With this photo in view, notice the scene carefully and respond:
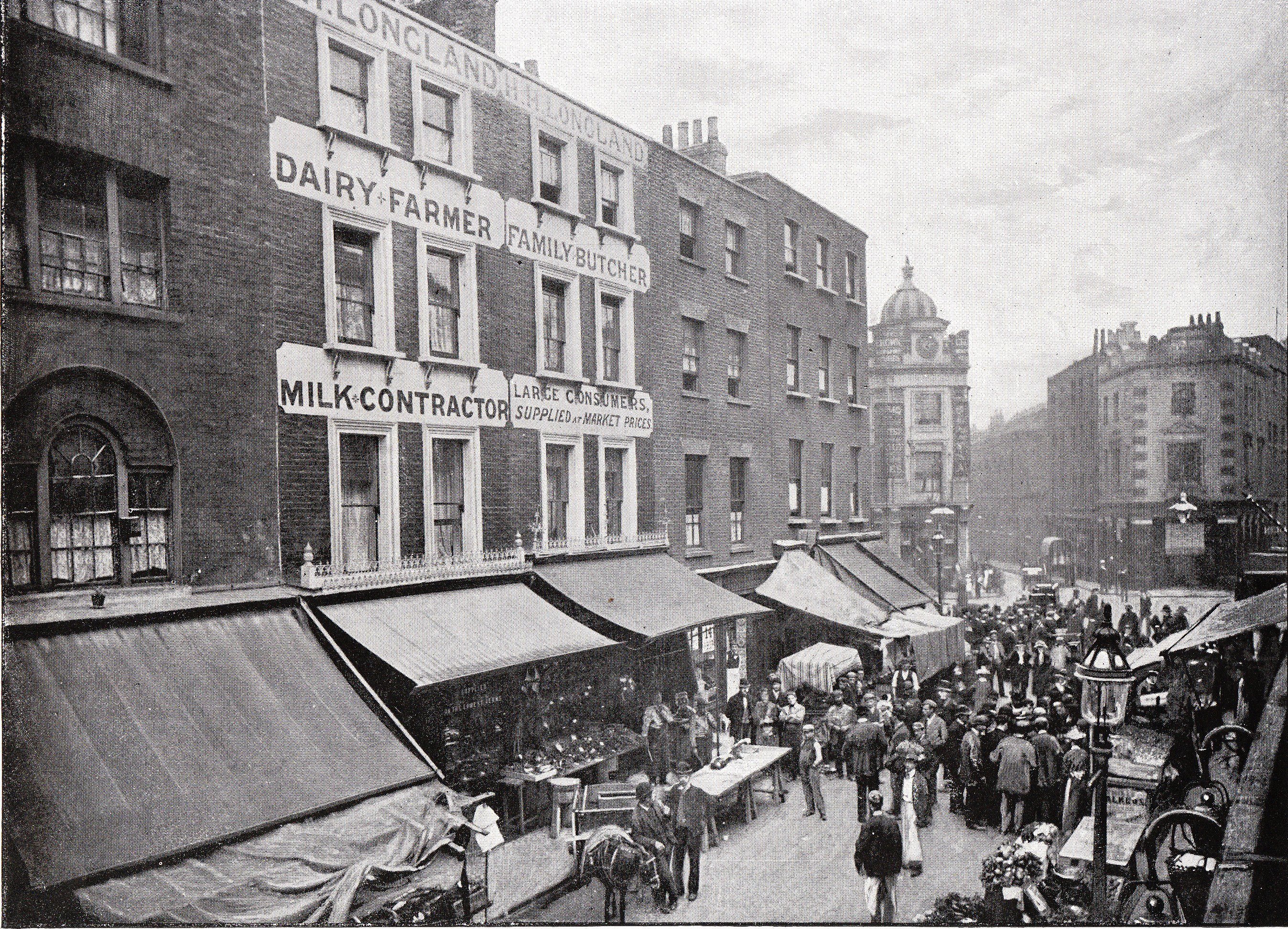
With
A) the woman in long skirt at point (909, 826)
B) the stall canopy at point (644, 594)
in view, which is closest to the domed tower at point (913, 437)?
the stall canopy at point (644, 594)

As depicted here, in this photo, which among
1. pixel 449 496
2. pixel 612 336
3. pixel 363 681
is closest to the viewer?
pixel 363 681

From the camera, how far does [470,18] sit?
41.8ft

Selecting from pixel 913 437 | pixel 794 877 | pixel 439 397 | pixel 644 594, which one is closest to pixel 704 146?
pixel 439 397

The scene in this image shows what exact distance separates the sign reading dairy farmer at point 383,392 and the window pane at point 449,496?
0.41 metres

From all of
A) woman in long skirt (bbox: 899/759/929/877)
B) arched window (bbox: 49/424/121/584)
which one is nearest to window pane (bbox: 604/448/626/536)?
woman in long skirt (bbox: 899/759/929/877)

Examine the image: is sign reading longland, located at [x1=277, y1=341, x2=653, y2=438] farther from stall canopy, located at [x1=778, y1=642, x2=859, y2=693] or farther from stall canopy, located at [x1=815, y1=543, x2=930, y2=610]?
stall canopy, located at [x1=815, y1=543, x2=930, y2=610]

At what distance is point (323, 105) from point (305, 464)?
170 inches

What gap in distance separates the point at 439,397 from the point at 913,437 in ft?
92.5

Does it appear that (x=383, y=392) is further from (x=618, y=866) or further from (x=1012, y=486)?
(x=1012, y=486)

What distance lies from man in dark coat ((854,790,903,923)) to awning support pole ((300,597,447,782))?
4688mm

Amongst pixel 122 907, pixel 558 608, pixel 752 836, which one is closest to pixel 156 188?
pixel 122 907

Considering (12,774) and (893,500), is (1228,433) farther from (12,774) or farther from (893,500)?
(893,500)

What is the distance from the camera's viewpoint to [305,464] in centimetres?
993

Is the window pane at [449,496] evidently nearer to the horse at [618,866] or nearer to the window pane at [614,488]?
the window pane at [614,488]
